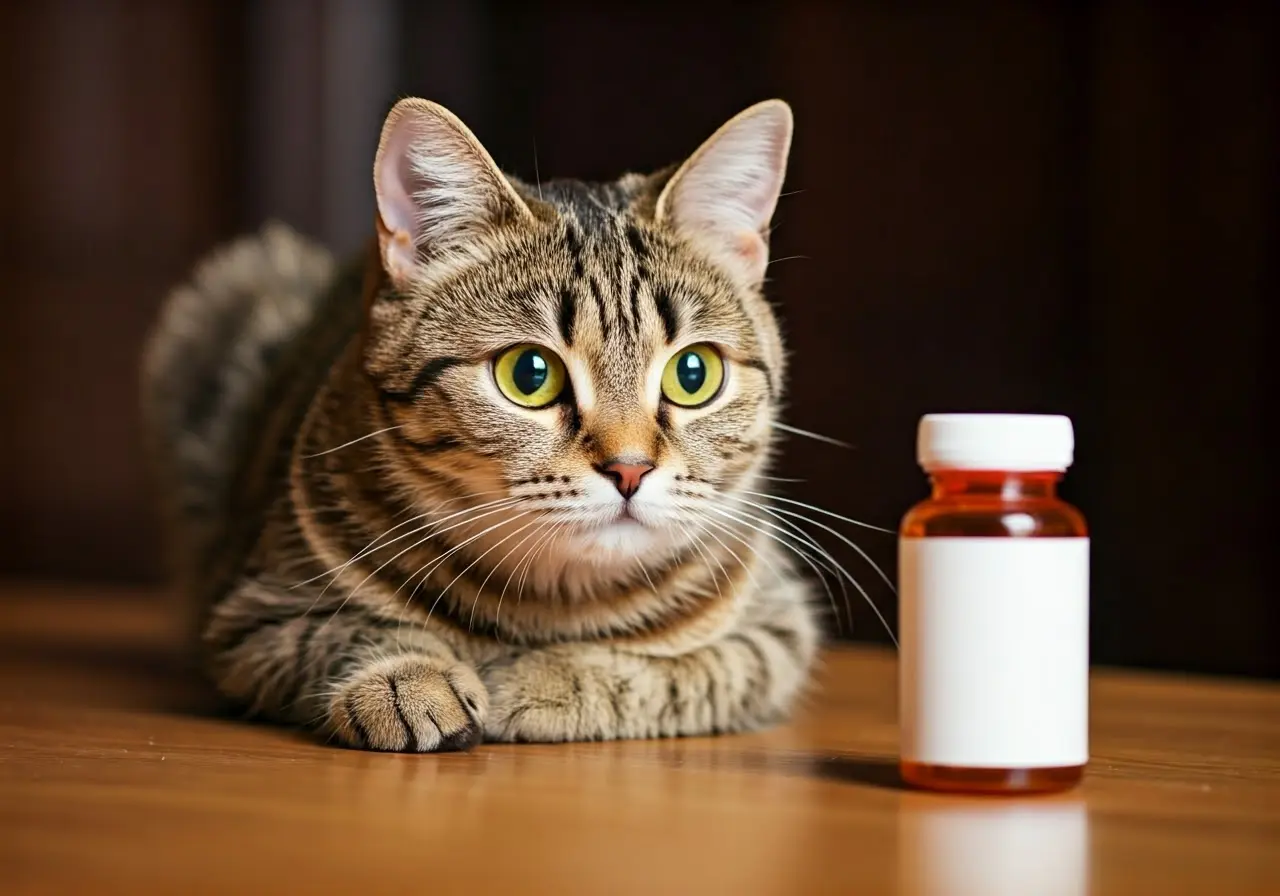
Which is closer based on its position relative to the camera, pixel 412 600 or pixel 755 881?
pixel 755 881

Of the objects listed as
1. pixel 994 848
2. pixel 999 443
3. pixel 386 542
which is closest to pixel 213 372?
pixel 386 542

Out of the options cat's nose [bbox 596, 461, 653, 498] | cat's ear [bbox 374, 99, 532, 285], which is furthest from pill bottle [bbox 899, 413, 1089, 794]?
cat's ear [bbox 374, 99, 532, 285]

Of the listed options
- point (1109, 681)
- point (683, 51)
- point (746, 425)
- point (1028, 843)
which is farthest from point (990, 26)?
point (1028, 843)

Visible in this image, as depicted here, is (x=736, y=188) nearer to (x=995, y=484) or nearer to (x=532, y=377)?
(x=532, y=377)

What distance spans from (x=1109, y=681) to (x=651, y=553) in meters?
0.93

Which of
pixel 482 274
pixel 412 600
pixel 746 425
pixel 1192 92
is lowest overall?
pixel 412 600

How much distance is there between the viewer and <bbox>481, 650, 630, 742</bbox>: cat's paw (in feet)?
4.66

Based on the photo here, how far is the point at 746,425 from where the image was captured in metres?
1.47

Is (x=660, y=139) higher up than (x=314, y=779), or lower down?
higher up

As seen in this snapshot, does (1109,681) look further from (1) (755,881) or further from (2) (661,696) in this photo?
(1) (755,881)

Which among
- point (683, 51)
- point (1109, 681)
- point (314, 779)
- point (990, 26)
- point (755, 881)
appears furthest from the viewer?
point (683, 51)

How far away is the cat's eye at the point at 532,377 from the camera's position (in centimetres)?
138

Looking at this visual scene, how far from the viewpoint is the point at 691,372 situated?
1435 mm

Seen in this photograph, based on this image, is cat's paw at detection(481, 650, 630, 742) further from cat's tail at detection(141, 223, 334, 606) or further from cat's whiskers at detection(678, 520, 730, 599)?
cat's tail at detection(141, 223, 334, 606)
